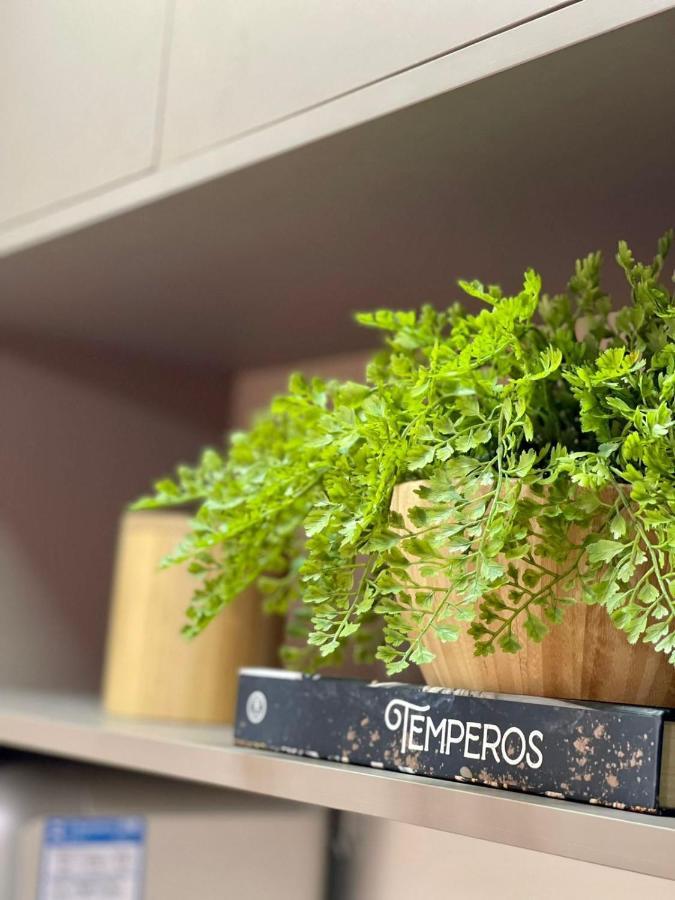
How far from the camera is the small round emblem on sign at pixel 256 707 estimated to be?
29.7 inches

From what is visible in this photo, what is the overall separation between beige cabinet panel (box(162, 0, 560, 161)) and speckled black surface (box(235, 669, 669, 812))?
0.36 m

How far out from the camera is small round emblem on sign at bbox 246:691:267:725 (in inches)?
29.7

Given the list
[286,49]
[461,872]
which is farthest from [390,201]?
[461,872]

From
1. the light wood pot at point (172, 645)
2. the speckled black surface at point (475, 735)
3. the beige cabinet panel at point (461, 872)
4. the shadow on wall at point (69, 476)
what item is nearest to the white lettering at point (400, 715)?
the speckled black surface at point (475, 735)

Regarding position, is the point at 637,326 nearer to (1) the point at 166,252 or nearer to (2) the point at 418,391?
(2) the point at 418,391

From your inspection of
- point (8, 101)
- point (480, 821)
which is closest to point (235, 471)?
point (480, 821)

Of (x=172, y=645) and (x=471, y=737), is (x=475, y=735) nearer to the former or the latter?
(x=471, y=737)

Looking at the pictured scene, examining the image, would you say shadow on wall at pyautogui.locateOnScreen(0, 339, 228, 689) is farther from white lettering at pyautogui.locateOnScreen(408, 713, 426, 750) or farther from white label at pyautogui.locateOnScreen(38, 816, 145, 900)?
white lettering at pyautogui.locateOnScreen(408, 713, 426, 750)

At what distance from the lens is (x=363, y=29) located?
28.6 inches

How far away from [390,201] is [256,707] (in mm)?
358

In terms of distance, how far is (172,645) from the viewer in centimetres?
104

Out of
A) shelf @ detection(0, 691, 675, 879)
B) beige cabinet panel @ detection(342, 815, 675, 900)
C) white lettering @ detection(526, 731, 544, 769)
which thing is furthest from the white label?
white lettering @ detection(526, 731, 544, 769)

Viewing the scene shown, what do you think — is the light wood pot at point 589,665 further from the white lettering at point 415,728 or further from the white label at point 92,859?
the white label at point 92,859

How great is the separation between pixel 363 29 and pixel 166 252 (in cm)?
31
